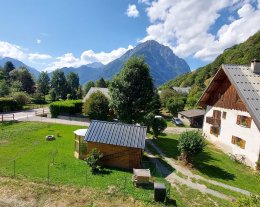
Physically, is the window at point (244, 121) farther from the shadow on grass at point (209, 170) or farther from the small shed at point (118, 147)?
the small shed at point (118, 147)

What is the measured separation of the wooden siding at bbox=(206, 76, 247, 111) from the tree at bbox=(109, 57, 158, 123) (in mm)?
10224

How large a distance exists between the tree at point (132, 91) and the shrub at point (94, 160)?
1286 cm

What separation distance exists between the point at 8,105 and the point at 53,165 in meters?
37.3

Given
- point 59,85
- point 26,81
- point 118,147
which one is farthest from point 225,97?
point 26,81

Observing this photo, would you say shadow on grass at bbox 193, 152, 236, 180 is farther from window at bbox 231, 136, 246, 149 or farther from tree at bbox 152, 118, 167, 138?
tree at bbox 152, 118, 167, 138

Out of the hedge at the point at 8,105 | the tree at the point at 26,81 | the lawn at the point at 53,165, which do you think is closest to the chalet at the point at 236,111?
the lawn at the point at 53,165

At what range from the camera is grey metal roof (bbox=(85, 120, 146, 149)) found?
22.9 metres

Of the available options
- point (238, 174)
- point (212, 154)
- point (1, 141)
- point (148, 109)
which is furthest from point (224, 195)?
point (1, 141)

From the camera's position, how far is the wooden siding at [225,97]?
30183mm

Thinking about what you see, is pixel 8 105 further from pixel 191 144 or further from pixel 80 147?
pixel 191 144

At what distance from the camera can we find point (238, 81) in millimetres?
29422

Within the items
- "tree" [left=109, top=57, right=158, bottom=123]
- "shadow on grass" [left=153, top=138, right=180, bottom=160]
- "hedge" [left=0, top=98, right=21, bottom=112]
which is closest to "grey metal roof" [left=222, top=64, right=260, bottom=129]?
"shadow on grass" [left=153, top=138, right=180, bottom=160]

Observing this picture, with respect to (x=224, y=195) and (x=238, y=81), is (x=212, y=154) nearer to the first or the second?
(x=238, y=81)

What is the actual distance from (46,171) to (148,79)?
19913 mm
